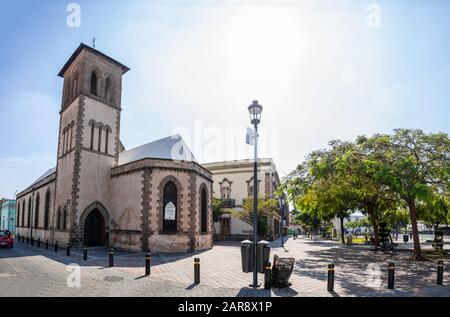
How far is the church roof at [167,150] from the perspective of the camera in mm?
23562

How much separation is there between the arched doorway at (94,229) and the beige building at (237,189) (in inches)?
670

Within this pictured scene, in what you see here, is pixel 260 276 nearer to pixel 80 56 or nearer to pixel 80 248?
pixel 80 248

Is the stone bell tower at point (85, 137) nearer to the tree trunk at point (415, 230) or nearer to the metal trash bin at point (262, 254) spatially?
the metal trash bin at point (262, 254)

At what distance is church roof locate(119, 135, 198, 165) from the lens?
23.6 m

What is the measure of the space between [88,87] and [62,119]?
18.2 ft

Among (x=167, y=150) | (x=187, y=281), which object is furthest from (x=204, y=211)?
(x=187, y=281)

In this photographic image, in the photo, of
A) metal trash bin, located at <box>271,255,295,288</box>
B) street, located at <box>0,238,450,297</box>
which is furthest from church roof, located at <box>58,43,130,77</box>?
metal trash bin, located at <box>271,255,295,288</box>

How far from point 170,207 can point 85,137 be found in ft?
31.0

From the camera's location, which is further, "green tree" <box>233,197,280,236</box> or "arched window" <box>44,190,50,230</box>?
"green tree" <box>233,197,280,236</box>

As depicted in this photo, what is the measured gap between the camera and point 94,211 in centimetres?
2397

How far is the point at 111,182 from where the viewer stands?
81.4 feet

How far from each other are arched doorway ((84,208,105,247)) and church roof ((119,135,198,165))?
5.66 metres

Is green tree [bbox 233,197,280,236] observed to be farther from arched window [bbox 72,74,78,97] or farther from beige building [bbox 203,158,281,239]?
arched window [bbox 72,74,78,97]

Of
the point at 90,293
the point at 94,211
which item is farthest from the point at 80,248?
the point at 90,293
